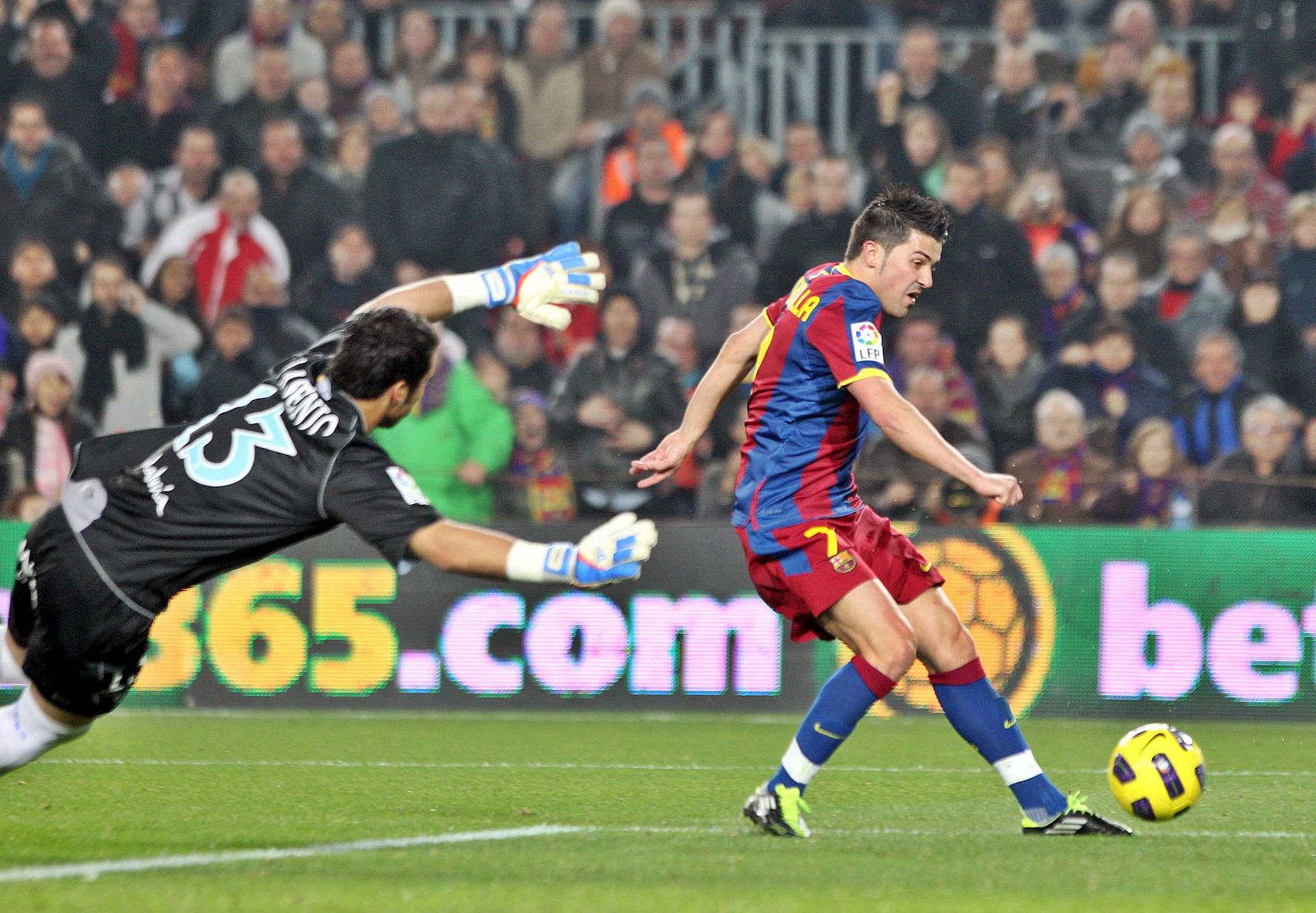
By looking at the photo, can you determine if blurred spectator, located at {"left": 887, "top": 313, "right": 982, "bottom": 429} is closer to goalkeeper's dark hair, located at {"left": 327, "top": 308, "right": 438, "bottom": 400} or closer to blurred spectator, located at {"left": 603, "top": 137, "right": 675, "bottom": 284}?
blurred spectator, located at {"left": 603, "top": 137, "right": 675, "bottom": 284}

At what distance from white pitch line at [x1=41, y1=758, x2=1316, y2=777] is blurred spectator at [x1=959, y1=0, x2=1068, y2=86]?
7.31 metres

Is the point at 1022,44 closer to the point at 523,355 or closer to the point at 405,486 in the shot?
the point at 523,355

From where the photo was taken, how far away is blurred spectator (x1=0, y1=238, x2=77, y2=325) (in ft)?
43.6

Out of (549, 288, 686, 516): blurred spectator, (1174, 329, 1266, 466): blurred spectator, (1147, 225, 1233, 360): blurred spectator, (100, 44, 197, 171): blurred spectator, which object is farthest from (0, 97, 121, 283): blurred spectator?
(1174, 329, 1266, 466): blurred spectator

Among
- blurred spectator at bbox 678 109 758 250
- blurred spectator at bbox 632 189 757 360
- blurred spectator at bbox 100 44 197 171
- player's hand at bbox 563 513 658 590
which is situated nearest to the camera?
player's hand at bbox 563 513 658 590

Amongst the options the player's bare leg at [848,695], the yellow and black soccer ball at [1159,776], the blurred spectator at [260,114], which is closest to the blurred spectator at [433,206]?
the blurred spectator at [260,114]

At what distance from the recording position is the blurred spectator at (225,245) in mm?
13414

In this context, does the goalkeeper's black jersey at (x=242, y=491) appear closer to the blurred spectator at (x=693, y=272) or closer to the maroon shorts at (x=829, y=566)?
the maroon shorts at (x=829, y=566)

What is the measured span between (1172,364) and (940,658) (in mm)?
7402

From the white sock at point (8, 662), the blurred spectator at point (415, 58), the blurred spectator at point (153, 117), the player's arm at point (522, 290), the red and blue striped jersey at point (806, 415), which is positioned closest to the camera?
the white sock at point (8, 662)

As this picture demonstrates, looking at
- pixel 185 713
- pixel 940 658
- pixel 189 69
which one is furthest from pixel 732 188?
pixel 940 658

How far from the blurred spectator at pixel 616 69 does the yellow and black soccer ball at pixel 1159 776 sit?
9.22 metres

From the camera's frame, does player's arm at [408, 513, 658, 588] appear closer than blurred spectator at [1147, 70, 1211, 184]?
Yes

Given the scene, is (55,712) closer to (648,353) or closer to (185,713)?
(185,713)
